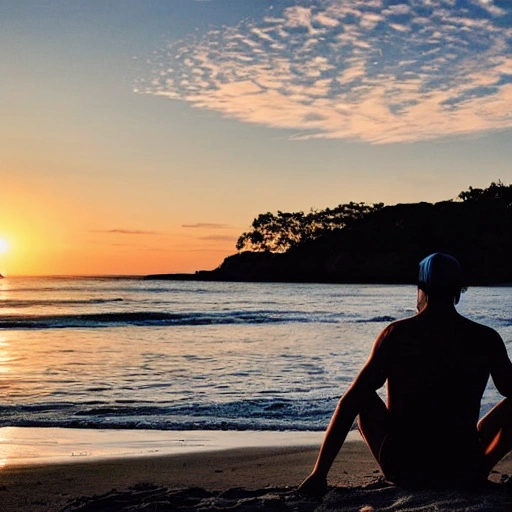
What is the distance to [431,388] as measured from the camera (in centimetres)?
347

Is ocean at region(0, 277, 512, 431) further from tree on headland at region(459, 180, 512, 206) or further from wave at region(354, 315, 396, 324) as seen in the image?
tree on headland at region(459, 180, 512, 206)

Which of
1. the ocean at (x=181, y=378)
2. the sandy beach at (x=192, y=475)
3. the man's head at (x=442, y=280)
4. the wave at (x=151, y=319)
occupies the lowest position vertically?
the wave at (x=151, y=319)

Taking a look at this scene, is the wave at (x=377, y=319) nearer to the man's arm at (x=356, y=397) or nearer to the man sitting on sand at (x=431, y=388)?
the man sitting on sand at (x=431, y=388)

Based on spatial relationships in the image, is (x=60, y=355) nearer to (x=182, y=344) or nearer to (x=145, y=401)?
(x=182, y=344)

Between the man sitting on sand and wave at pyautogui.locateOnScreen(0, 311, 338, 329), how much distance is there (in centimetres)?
2188

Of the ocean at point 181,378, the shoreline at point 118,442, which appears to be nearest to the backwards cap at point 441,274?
the shoreline at point 118,442

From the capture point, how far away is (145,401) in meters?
8.19

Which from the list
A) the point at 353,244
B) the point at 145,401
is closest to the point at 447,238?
the point at 353,244

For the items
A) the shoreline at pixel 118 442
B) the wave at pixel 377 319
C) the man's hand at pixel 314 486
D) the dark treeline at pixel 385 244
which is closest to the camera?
the man's hand at pixel 314 486

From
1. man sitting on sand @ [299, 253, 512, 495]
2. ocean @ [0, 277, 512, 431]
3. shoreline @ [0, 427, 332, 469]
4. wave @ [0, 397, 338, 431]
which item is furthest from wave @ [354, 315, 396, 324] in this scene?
man sitting on sand @ [299, 253, 512, 495]

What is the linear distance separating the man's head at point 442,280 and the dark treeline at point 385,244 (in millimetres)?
98548

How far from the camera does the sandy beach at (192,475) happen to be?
362 cm

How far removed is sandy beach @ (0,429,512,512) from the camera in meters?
3.62

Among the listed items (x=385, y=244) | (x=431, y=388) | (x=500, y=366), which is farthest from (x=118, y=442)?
(x=385, y=244)
